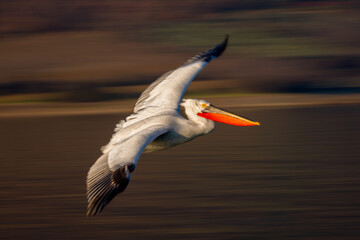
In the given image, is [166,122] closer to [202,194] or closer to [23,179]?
[202,194]

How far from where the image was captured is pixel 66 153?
8.84 m

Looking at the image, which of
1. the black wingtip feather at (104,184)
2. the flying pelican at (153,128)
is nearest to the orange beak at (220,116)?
the flying pelican at (153,128)

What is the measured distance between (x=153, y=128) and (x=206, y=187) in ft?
6.67

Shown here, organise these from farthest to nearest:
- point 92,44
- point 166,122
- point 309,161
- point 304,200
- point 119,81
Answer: point 92,44, point 119,81, point 309,161, point 304,200, point 166,122

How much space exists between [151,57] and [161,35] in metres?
2.01

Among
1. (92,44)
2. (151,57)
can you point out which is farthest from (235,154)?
(92,44)

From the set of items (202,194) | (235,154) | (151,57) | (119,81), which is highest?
(151,57)

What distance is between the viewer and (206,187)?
688 centimetres

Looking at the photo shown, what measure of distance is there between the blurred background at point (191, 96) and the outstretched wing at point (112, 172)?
1.27 m

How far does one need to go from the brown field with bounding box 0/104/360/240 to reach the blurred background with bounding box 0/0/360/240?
0.07 feet

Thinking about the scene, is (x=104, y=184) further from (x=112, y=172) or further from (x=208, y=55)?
(x=208, y=55)

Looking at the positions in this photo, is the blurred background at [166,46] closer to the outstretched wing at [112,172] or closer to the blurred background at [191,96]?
the blurred background at [191,96]

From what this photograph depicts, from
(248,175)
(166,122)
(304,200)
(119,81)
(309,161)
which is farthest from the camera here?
(119,81)

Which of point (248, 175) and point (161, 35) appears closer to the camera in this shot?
point (248, 175)
